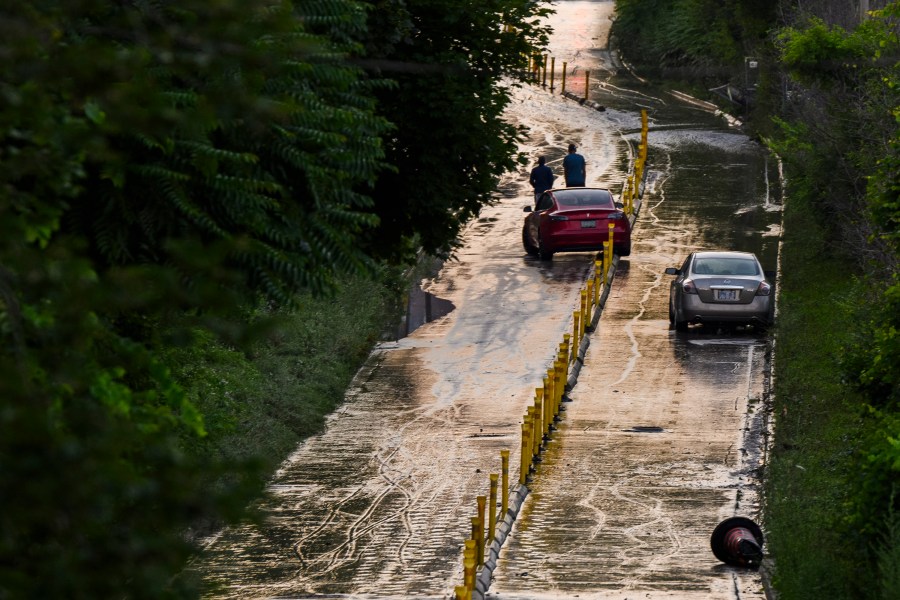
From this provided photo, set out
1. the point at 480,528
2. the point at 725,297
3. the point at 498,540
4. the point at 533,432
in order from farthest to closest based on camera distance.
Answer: the point at 725,297, the point at 533,432, the point at 498,540, the point at 480,528

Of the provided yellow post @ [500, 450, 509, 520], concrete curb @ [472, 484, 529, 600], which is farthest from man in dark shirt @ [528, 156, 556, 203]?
yellow post @ [500, 450, 509, 520]

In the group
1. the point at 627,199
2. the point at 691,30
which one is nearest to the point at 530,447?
the point at 627,199

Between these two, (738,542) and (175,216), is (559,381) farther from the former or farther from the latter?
(175,216)

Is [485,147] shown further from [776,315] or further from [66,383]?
[66,383]

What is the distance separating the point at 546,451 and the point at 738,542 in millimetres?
5061

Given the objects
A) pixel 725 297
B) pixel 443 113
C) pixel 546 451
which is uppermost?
pixel 443 113

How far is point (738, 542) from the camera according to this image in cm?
1417

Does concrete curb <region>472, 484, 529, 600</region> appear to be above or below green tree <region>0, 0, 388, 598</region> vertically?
below

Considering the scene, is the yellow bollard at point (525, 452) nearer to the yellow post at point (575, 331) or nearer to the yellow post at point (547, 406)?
the yellow post at point (547, 406)

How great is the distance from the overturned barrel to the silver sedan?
31.8 ft

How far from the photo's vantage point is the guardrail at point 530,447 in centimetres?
1359

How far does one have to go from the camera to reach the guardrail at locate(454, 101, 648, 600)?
44.6 ft

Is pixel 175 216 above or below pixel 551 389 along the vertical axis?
above

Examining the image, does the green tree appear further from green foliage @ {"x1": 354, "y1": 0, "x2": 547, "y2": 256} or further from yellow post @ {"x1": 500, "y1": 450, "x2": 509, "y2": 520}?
green foliage @ {"x1": 354, "y1": 0, "x2": 547, "y2": 256}
